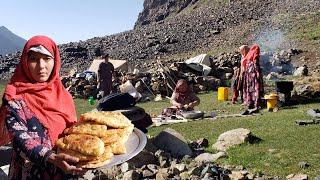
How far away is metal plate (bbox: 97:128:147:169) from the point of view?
248 centimetres

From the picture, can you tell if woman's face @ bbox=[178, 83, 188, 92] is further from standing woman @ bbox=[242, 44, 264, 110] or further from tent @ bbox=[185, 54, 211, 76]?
tent @ bbox=[185, 54, 211, 76]

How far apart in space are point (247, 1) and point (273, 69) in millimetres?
28305

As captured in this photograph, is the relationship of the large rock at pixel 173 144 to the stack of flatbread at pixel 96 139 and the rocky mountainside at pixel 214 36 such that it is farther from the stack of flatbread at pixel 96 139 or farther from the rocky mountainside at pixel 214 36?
the rocky mountainside at pixel 214 36

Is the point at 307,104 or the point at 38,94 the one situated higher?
the point at 38,94

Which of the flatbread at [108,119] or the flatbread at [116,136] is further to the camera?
the flatbread at [108,119]

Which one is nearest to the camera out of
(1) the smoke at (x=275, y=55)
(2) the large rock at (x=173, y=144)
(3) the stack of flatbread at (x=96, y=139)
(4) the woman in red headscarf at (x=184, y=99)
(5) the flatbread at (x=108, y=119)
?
(3) the stack of flatbread at (x=96, y=139)

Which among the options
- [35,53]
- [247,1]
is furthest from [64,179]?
[247,1]

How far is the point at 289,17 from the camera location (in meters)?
38.8

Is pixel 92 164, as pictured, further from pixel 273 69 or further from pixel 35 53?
pixel 273 69

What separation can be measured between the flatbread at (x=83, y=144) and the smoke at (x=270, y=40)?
27.7 meters

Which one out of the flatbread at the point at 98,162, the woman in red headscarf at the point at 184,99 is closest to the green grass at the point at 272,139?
the woman in red headscarf at the point at 184,99

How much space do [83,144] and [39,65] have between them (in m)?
0.60

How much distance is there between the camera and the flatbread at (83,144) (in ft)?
8.14

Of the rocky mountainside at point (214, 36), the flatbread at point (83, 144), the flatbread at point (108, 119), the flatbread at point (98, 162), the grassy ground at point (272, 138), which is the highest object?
the rocky mountainside at point (214, 36)
